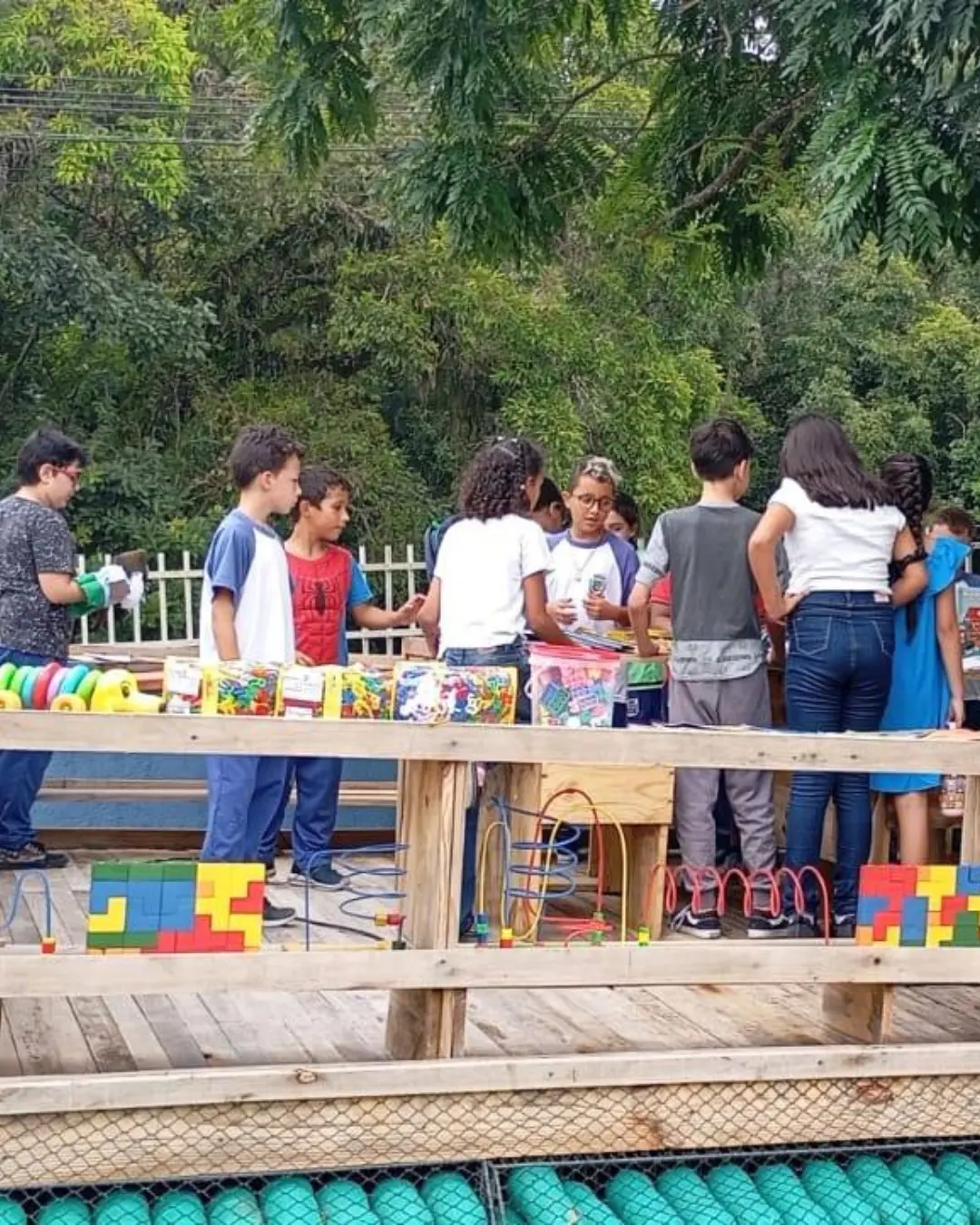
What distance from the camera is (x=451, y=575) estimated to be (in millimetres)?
4750

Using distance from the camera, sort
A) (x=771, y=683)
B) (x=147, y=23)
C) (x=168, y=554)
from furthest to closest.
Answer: (x=168, y=554) < (x=147, y=23) < (x=771, y=683)

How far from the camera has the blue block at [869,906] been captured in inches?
159

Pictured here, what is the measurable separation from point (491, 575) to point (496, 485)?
0.85 feet

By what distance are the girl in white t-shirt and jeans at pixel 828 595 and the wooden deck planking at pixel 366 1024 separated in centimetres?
41

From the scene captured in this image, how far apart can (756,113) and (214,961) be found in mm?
4527

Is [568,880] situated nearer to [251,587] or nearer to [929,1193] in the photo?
[251,587]

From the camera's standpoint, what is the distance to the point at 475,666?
450 centimetres

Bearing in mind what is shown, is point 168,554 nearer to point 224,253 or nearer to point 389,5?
point 224,253

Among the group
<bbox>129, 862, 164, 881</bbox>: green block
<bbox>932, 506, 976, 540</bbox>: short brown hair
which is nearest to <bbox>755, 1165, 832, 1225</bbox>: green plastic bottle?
<bbox>129, 862, 164, 881</bbox>: green block

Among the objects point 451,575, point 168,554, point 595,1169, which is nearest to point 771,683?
point 451,575

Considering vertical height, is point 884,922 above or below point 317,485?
below

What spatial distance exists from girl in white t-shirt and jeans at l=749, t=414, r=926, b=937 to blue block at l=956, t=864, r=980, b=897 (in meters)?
0.51

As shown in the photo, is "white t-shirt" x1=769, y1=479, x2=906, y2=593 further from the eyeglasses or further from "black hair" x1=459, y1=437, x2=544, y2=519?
the eyeglasses

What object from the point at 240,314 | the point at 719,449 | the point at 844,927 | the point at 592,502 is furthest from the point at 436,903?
the point at 240,314
